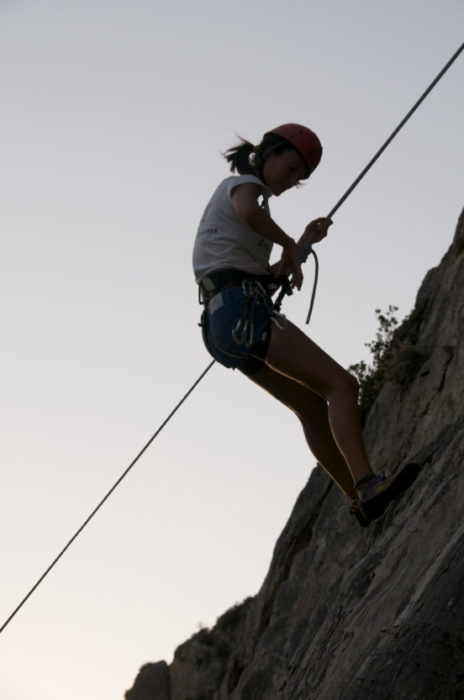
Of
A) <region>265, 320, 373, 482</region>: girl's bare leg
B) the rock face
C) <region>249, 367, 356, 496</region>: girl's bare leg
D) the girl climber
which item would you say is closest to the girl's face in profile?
the girl climber

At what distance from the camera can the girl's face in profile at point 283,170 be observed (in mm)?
6828

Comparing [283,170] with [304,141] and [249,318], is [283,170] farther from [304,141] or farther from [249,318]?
[249,318]

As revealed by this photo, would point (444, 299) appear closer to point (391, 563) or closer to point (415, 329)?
point (415, 329)

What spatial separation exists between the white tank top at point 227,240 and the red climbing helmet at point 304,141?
322 mm

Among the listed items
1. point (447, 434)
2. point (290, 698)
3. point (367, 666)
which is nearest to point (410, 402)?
point (447, 434)

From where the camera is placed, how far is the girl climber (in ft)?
21.4

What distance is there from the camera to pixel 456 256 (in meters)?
14.8

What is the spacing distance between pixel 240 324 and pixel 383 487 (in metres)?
1.36

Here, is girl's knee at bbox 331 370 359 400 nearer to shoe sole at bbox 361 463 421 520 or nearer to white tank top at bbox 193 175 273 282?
shoe sole at bbox 361 463 421 520

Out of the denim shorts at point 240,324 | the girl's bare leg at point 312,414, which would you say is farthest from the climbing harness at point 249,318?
the girl's bare leg at point 312,414

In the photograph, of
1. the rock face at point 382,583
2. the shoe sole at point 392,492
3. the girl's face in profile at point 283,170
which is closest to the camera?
the rock face at point 382,583

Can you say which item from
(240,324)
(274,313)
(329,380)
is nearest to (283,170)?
(274,313)

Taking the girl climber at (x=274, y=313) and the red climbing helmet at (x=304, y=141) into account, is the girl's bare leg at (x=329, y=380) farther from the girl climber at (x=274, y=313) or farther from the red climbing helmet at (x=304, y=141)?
the red climbing helmet at (x=304, y=141)

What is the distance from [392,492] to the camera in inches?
253
